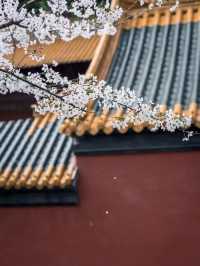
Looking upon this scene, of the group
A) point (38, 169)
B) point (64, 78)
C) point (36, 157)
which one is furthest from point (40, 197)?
point (64, 78)

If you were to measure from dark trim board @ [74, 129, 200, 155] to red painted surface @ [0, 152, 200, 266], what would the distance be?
9 cm

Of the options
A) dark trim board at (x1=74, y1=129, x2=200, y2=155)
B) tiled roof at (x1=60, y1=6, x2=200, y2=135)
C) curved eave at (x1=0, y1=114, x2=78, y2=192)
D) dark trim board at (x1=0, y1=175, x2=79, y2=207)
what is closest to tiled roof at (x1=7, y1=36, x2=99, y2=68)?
curved eave at (x1=0, y1=114, x2=78, y2=192)

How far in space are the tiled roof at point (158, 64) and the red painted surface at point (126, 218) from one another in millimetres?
515

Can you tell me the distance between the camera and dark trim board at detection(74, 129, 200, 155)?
5312mm

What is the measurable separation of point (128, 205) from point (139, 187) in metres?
0.24

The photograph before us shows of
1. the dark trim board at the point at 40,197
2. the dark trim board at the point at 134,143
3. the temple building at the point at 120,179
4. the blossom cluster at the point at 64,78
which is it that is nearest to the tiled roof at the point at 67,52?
the temple building at the point at 120,179

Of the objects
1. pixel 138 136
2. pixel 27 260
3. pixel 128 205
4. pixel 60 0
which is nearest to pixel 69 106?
pixel 60 0

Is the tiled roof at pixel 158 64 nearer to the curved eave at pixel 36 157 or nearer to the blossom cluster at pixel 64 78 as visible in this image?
the curved eave at pixel 36 157

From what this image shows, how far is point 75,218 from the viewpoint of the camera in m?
5.89

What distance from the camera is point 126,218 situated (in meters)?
5.64

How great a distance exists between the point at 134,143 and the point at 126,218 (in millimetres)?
841

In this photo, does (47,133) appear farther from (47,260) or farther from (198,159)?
(198,159)

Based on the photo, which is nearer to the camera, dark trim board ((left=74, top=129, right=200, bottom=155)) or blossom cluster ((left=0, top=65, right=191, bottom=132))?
blossom cluster ((left=0, top=65, right=191, bottom=132))

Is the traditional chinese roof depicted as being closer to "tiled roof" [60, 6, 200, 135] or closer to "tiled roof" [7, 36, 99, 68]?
"tiled roof" [60, 6, 200, 135]
